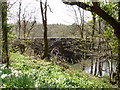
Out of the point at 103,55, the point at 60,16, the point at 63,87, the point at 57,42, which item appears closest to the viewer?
the point at 63,87

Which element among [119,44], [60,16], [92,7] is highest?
[60,16]

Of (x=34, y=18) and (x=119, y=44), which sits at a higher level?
(x=34, y=18)

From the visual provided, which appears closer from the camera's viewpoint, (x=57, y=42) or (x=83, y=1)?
(x=83, y=1)

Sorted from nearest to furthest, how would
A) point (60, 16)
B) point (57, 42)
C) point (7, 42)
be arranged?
point (7, 42) → point (60, 16) → point (57, 42)

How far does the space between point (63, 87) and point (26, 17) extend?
6.27m

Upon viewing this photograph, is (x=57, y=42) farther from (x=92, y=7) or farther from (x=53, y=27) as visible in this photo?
(x=92, y=7)

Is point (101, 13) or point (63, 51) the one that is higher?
point (101, 13)

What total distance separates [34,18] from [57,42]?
6.84 ft

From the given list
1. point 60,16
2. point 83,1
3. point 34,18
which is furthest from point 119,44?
point 34,18

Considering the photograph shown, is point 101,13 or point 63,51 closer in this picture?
point 101,13

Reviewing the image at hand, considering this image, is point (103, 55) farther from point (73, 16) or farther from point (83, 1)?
point (73, 16)

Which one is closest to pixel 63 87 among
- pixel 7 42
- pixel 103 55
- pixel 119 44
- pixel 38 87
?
pixel 38 87

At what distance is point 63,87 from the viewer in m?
1.76

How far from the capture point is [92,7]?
1.72 meters
